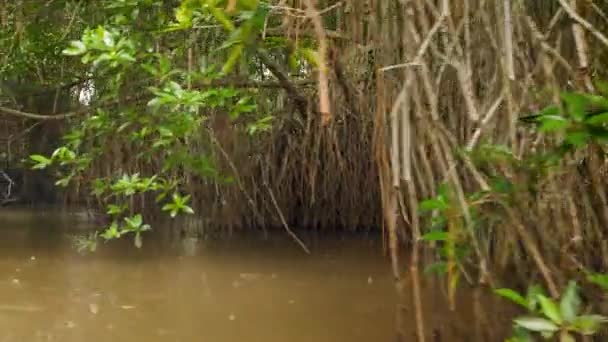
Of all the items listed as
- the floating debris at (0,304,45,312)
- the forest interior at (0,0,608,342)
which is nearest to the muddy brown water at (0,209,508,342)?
the floating debris at (0,304,45,312)

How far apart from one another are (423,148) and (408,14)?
299 millimetres

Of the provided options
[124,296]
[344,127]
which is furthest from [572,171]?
[344,127]

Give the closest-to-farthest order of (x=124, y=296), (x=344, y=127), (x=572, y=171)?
(x=572, y=171) → (x=124, y=296) → (x=344, y=127)

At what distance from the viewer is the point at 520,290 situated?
1.79 meters

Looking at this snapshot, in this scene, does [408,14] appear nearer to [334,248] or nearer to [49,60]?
[334,248]

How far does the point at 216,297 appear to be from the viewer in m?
3.10

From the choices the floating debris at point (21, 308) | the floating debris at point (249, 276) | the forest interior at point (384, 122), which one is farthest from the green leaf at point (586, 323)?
the floating debris at point (249, 276)

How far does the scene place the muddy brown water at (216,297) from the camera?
2410mm

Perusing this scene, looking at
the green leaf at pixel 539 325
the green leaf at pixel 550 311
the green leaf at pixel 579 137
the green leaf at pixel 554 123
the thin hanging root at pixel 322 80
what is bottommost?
the green leaf at pixel 539 325

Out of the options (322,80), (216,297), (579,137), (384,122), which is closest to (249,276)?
(216,297)

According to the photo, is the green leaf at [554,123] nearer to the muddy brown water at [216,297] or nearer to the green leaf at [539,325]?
the green leaf at [539,325]

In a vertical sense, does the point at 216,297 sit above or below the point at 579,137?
below

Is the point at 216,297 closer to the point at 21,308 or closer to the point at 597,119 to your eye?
the point at 21,308

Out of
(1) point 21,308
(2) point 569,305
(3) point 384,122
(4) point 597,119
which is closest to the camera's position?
(4) point 597,119
